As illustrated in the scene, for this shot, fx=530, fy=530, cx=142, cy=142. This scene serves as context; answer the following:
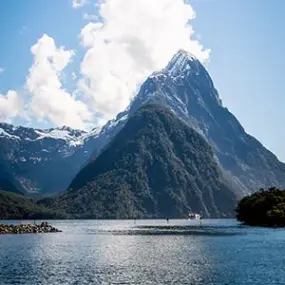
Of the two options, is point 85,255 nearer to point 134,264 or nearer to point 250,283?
point 134,264

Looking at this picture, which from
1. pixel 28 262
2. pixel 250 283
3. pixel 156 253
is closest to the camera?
pixel 250 283

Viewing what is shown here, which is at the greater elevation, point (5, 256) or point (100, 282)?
point (5, 256)

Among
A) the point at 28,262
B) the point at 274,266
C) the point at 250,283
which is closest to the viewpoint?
the point at 250,283

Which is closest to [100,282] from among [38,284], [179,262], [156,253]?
[38,284]

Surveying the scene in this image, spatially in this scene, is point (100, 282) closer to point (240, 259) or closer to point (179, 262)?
point (179, 262)

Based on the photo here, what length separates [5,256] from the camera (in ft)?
364

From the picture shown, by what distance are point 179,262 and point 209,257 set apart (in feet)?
34.0

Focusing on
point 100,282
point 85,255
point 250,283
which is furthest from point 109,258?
point 250,283

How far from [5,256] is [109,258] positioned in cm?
2256

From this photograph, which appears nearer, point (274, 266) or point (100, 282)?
point (100, 282)

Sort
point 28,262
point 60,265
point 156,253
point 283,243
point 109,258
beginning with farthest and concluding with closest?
1. point 283,243
2. point 156,253
3. point 109,258
4. point 28,262
5. point 60,265

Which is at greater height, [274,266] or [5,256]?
[5,256]

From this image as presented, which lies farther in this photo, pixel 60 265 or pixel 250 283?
pixel 60 265

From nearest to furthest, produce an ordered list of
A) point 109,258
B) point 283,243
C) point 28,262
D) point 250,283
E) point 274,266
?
point 250,283, point 274,266, point 28,262, point 109,258, point 283,243
